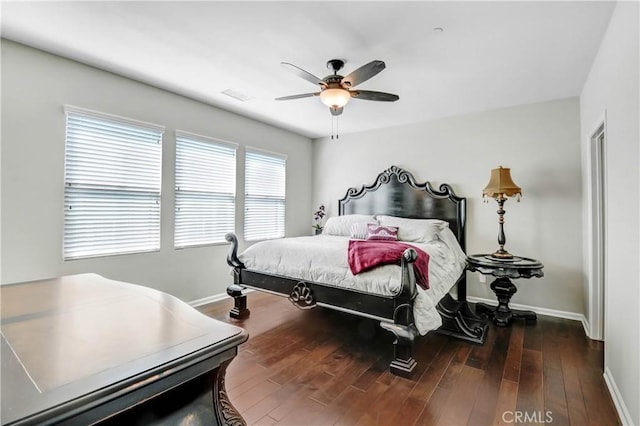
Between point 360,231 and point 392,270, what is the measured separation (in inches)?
70.8

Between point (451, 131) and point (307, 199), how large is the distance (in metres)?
2.69

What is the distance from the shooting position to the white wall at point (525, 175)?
3578 mm

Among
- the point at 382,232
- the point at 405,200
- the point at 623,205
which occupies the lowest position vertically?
the point at 382,232

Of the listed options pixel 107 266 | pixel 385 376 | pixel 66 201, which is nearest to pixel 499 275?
pixel 385 376

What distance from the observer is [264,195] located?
489 cm

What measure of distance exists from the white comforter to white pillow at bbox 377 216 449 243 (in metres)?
0.11

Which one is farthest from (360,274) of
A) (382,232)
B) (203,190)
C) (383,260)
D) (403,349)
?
(203,190)

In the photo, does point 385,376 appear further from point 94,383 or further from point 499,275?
point 94,383

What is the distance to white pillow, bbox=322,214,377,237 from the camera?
461 cm

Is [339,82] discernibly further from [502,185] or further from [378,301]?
[502,185]

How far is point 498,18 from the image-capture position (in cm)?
218

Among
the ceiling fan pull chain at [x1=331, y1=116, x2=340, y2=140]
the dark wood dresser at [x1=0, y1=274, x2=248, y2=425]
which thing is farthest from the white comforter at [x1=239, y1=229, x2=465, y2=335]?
the ceiling fan pull chain at [x1=331, y1=116, x2=340, y2=140]

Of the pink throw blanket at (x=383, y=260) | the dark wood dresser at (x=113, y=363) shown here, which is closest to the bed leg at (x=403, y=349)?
the pink throw blanket at (x=383, y=260)

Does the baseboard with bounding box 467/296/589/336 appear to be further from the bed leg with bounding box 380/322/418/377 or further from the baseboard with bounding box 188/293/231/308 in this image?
the baseboard with bounding box 188/293/231/308
